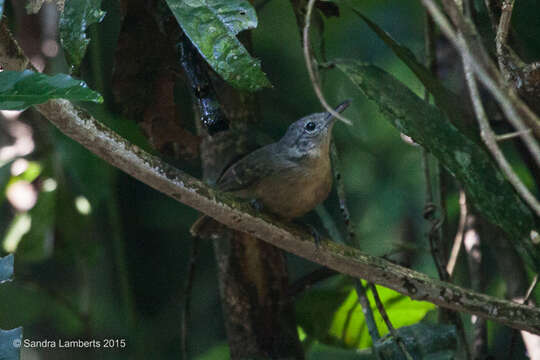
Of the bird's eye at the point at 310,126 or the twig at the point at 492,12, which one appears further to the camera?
the bird's eye at the point at 310,126

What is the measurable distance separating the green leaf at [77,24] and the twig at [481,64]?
1.02 meters

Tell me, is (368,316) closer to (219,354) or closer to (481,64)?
(219,354)

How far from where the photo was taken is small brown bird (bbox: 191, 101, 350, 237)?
8.76 ft

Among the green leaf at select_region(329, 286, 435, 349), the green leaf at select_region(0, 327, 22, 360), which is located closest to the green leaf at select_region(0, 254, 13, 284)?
the green leaf at select_region(0, 327, 22, 360)

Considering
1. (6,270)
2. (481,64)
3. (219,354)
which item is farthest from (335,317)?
(481,64)

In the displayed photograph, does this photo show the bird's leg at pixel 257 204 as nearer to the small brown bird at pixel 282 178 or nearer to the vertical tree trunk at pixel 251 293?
the small brown bird at pixel 282 178

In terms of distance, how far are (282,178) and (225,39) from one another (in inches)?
40.0

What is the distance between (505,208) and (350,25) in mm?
2038

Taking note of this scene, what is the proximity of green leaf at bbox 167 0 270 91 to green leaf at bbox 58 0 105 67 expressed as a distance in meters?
0.28

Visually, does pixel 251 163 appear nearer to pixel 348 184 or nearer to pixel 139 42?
pixel 139 42

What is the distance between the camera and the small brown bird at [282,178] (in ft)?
8.76

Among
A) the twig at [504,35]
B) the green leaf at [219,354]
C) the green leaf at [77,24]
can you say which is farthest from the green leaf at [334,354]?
the green leaf at [77,24]

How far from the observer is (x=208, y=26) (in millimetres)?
1796

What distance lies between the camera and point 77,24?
1.96m
